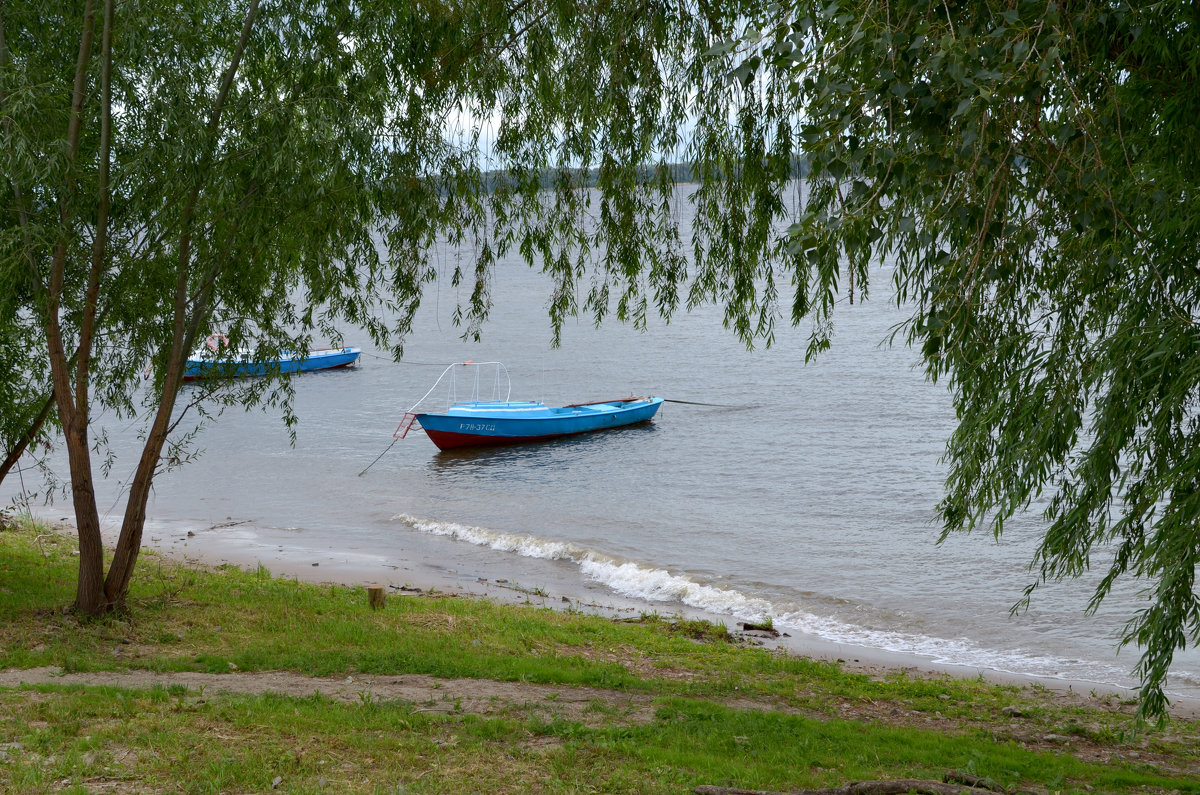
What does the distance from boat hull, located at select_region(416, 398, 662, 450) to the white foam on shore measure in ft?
33.3

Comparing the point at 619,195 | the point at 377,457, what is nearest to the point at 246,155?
the point at 619,195

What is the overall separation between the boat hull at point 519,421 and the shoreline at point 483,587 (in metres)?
10.3

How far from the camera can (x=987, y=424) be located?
6.49 m

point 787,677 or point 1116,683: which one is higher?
point 787,677

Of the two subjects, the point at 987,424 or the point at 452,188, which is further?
the point at 452,188

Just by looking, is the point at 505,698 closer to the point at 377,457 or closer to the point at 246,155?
the point at 246,155

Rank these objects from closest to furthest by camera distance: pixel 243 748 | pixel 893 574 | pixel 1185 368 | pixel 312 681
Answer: pixel 1185 368 → pixel 243 748 → pixel 312 681 → pixel 893 574

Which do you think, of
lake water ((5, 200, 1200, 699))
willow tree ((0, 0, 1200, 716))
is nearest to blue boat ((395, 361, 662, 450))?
lake water ((5, 200, 1200, 699))

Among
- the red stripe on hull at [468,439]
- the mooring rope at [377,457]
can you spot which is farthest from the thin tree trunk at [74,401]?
the red stripe on hull at [468,439]

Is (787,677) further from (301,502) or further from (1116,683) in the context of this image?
(301,502)

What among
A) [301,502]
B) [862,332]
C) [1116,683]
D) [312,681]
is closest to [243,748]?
[312,681]

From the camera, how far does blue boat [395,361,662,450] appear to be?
31.3 m

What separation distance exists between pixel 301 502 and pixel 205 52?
1621 cm

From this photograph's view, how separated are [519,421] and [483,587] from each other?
1586cm
